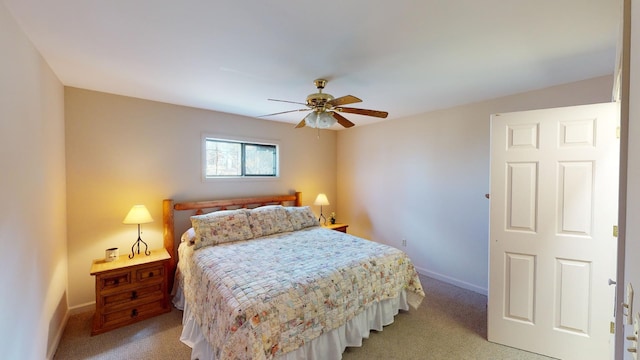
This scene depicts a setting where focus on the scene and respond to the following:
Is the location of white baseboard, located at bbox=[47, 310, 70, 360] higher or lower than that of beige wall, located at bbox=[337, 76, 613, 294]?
lower

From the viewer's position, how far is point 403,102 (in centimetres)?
326

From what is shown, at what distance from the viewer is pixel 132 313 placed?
2611 mm

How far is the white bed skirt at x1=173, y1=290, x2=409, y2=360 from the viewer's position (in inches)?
75.9

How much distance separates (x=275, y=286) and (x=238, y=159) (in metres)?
2.51

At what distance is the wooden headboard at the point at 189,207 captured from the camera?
316cm

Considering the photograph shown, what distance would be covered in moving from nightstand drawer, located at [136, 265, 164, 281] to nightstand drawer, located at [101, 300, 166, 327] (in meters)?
0.27

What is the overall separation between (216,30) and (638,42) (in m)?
1.89

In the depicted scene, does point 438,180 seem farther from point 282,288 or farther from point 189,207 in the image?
point 189,207

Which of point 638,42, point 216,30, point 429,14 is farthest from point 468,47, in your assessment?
point 216,30

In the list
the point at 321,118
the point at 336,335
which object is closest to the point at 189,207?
the point at 321,118

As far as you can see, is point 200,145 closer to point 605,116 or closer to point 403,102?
point 403,102

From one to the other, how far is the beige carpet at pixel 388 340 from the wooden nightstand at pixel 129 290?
0.32 feet

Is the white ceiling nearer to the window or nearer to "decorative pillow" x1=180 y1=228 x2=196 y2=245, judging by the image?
the window

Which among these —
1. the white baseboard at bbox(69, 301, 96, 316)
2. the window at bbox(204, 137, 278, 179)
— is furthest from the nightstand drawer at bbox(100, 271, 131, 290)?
the window at bbox(204, 137, 278, 179)
